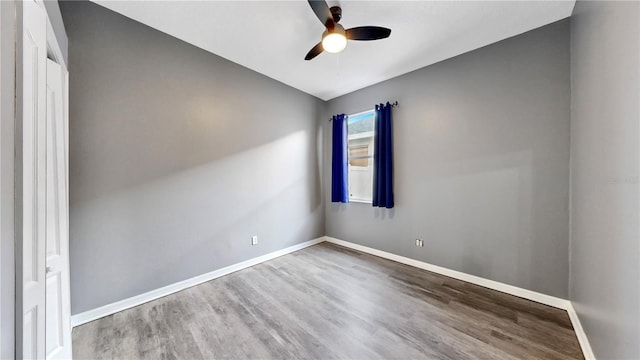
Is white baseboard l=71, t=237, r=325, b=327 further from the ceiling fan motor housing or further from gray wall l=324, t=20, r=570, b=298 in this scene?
the ceiling fan motor housing

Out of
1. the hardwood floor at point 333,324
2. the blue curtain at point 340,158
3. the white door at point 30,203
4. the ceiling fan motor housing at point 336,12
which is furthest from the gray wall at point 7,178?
the blue curtain at point 340,158

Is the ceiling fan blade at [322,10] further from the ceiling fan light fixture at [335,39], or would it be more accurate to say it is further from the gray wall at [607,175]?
the gray wall at [607,175]

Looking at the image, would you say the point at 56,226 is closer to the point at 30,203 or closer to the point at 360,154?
the point at 30,203

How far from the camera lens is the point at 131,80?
86.2 inches

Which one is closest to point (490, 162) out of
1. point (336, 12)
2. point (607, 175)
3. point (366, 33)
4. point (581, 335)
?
point (607, 175)

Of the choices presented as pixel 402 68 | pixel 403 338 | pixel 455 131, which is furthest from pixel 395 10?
pixel 403 338

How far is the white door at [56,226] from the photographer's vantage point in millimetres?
1406

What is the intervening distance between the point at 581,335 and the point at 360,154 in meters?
3.10

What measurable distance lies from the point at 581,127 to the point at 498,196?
93 cm

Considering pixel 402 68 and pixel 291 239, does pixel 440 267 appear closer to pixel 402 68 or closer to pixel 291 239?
pixel 291 239

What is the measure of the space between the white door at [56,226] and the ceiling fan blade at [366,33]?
88.7 inches

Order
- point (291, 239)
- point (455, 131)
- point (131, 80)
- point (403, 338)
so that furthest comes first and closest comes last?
1. point (291, 239)
2. point (455, 131)
3. point (131, 80)
4. point (403, 338)

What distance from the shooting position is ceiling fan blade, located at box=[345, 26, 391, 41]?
6.39 ft

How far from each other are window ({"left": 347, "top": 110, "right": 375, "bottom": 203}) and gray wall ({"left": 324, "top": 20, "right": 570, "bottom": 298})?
0.50 meters
